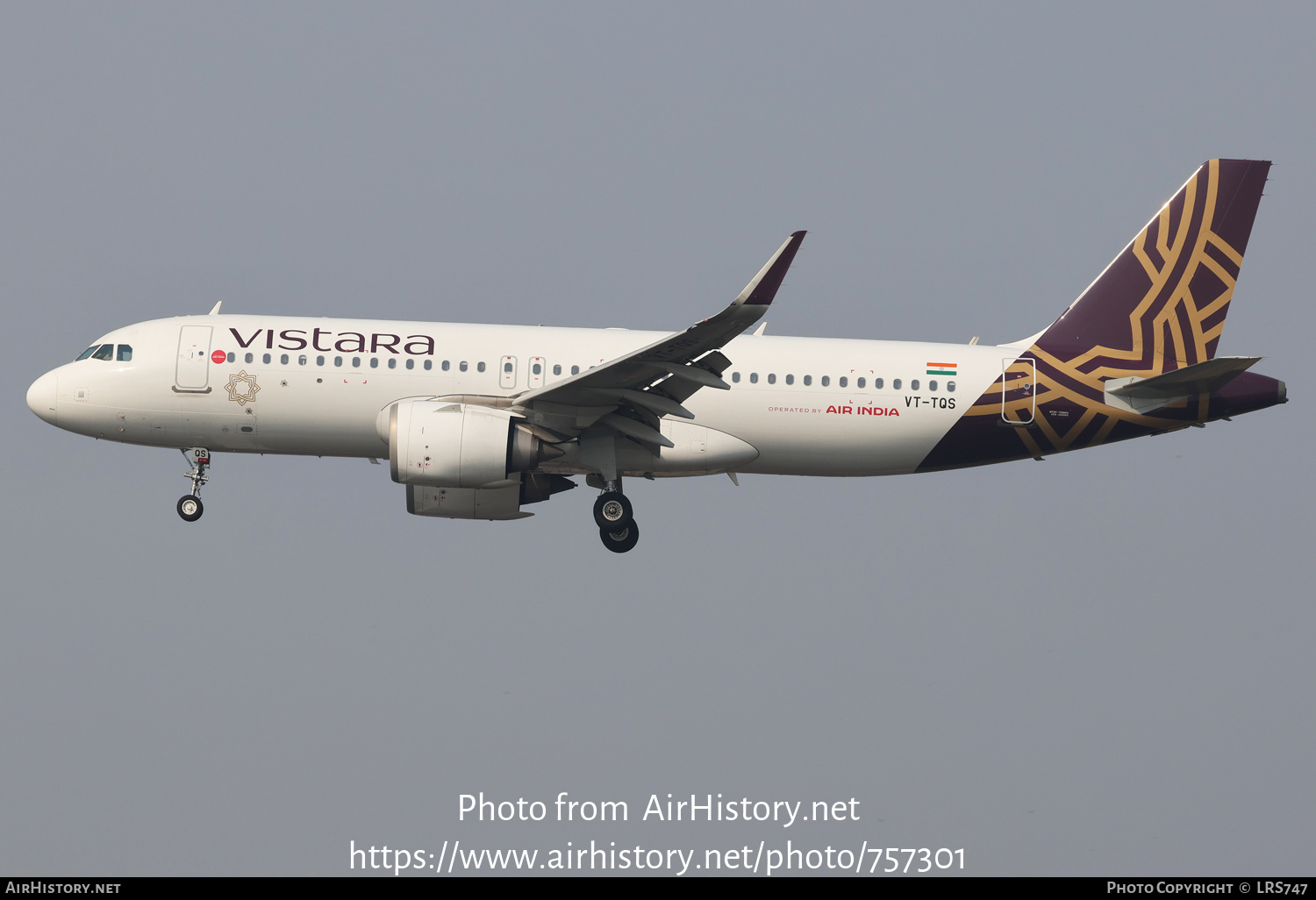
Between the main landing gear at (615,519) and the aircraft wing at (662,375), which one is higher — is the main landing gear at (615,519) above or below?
below

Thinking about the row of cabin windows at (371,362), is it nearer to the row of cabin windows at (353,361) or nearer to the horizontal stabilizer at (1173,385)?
the row of cabin windows at (353,361)

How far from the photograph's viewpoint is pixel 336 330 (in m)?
29.9

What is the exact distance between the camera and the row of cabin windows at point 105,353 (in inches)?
1190

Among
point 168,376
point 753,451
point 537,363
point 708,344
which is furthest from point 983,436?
point 168,376

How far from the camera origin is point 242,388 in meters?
29.5

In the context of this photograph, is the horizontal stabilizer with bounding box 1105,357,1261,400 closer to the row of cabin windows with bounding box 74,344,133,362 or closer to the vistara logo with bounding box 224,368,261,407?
the vistara logo with bounding box 224,368,261,407

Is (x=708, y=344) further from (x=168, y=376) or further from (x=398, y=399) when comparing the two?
(x=168, y=376)

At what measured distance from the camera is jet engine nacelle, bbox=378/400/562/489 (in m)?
27.7

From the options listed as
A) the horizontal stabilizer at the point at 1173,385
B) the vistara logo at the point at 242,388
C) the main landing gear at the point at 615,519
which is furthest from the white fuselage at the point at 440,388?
the horizontal stabilizer at the point at 1173,385

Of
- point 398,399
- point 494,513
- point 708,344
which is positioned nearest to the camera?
point 708,344

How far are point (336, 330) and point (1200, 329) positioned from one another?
715 inches

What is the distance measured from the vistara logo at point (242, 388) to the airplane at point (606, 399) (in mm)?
35

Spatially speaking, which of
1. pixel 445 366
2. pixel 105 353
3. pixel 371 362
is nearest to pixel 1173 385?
pixel 445 366

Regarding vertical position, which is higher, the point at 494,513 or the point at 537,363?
the point at 537,363
